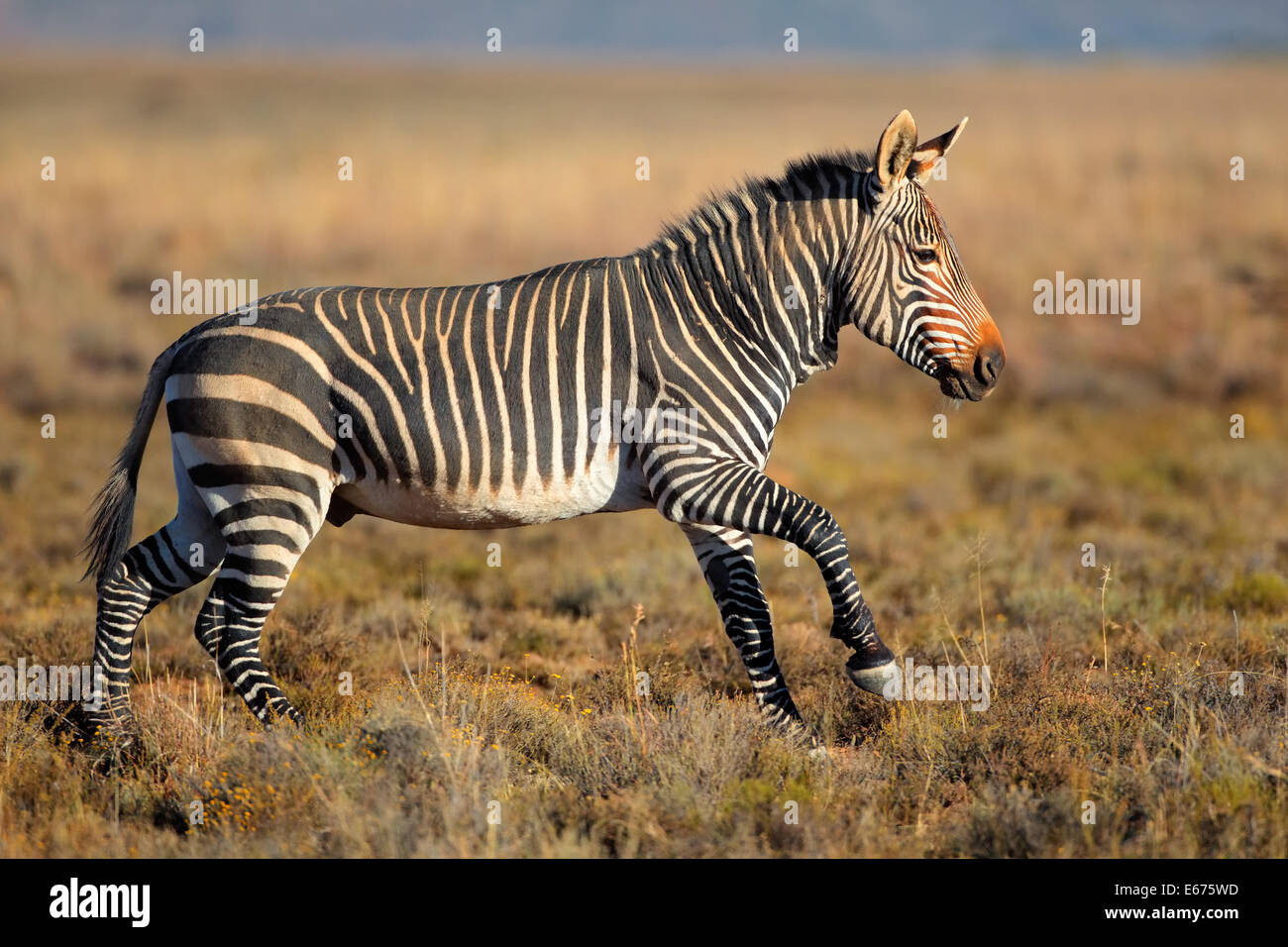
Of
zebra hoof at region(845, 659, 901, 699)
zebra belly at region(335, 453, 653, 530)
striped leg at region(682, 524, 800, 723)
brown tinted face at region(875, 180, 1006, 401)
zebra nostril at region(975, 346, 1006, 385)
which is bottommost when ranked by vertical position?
zebra hoof at region(845, 659, 901, 699)

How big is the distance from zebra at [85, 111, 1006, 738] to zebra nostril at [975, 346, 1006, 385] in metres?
0.01

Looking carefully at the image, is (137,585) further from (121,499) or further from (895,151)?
(895,151)

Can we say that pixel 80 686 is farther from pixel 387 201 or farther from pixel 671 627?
pixel 387 201

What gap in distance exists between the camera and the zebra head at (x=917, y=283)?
564 centimetres

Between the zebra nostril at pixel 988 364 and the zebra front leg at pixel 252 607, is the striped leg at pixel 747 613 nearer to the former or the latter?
the zebra nostril at pixel 988 364

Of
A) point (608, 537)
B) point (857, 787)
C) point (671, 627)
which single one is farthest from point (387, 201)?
point (857, 787)

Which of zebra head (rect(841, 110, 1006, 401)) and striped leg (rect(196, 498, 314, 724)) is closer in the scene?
striped leg (rect(196, 498, 314, 724))

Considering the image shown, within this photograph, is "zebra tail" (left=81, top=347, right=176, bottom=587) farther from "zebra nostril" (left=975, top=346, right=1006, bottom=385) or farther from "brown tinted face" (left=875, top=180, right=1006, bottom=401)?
"zebra nostril" (left=975, top=346, right=1006, bottom=385)

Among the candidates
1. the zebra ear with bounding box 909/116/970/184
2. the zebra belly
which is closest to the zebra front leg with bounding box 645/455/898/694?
the zebra belly

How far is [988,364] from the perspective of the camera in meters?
5.62

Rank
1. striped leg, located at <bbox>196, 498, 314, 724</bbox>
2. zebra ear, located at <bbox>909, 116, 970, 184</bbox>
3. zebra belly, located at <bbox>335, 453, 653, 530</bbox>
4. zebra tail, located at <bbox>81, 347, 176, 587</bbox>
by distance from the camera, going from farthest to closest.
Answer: zebra tail, located at <bbox>81, 347, 176, 587</bbox> < zebra ear, located at <bbox>909, 116, 970, 184</bbox> < zebra belly, located at <bbox>335, 453, 653, 530</bbox> < striped leg, located at <bbox>196, 498, 314, 724</bbox>

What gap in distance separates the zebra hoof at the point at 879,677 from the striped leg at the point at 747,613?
50 centimetres

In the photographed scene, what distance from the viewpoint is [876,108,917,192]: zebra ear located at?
539 cm

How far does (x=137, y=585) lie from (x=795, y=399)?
11.3 metres
